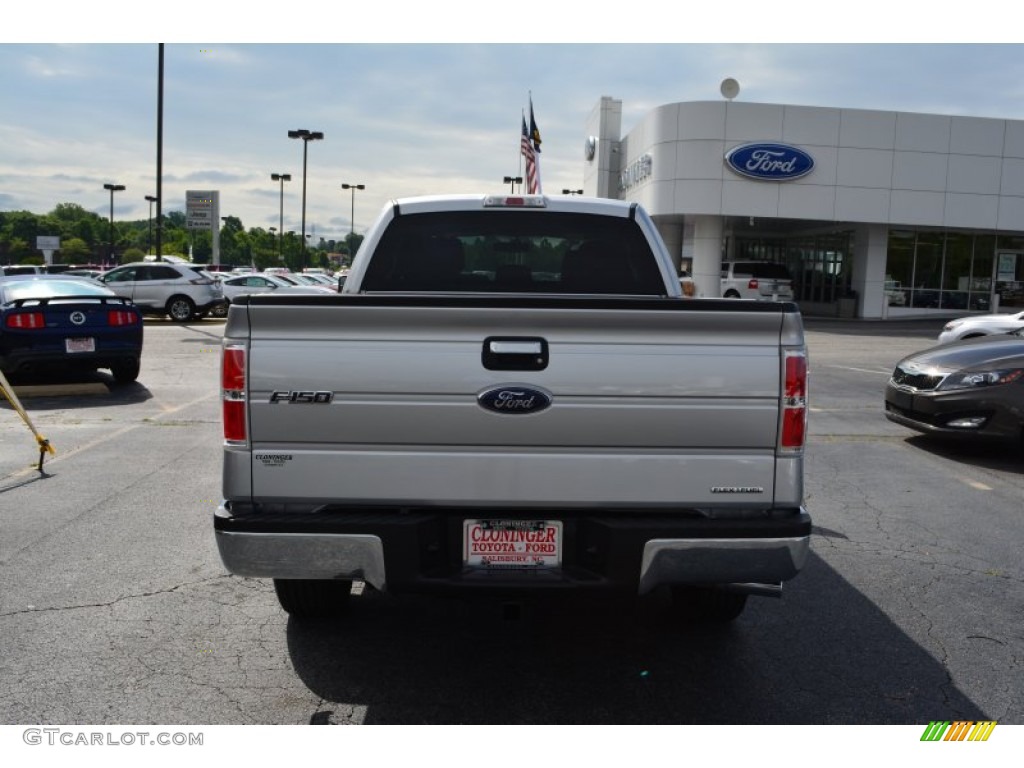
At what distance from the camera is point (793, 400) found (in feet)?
11.4

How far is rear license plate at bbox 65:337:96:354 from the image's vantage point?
12133 mm

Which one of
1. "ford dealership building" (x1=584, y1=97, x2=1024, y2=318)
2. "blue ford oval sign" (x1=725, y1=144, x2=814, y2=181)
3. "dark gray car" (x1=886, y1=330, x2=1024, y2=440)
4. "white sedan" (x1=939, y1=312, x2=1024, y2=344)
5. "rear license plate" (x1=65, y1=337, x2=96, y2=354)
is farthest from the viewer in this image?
"ford dealership building" (x1=584, y1=97, x2=1024, y2=318)

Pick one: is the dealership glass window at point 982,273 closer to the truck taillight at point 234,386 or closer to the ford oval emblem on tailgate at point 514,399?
the ford oval emblem on tailgate at point 514,399

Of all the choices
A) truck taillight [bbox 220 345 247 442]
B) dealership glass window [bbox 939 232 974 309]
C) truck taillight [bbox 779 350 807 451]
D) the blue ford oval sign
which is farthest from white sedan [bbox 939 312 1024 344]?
dealership glass window [bbox 939 232 974 309]

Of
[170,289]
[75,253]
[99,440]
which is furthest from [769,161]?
[75,253]

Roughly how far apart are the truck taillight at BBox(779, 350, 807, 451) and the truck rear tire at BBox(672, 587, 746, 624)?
3.88ft

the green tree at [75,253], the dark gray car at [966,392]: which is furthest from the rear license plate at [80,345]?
the green tree at [75,253]

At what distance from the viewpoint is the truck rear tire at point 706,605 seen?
4480mm

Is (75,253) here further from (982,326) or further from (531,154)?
(982,326)

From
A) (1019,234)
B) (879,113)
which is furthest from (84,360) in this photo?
(1019,234)

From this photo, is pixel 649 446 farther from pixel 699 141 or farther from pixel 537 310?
pixel 699 141

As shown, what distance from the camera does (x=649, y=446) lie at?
3.47 metres

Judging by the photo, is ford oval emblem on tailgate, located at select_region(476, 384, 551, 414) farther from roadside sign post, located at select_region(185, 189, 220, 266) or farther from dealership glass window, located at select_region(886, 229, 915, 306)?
roadside sign post, located at select_region(185, 189, 220, 266)

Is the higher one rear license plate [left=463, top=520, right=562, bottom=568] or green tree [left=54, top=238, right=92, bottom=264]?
green tree [left=54, top=238, right=92, bottom=264]
